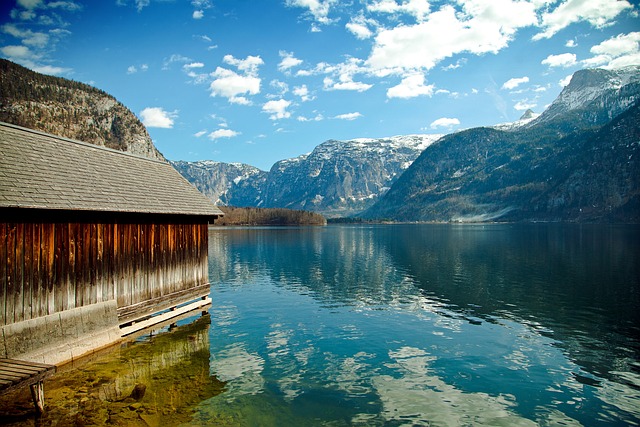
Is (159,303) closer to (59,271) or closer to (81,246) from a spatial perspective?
(81,246)

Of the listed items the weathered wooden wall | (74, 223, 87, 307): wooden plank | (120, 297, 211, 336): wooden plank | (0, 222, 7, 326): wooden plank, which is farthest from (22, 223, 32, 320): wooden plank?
(120, 297, 211, 336): wooden plank

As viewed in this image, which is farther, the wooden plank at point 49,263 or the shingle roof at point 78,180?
the wooden plank at point 49,263

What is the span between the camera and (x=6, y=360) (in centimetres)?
1302

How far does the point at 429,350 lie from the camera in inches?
840

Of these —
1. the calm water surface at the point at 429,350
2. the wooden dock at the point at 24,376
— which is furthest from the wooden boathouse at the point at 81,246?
the calm water surface at the point at 429,350

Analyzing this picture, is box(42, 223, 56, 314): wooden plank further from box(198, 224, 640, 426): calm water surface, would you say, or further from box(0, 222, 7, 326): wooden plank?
box(198, 224, 640, 426): calm water surface

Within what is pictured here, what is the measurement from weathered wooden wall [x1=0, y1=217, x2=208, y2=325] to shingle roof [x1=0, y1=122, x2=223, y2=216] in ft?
3.27

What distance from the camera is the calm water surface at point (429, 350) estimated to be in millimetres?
14320

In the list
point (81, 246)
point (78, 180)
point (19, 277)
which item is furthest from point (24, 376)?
point (78, 180)

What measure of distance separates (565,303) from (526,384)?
19.3 meters

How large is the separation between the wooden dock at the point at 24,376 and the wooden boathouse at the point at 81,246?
163 centimetres

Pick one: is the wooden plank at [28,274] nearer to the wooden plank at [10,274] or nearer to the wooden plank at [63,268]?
the wooden plank at [10,274]

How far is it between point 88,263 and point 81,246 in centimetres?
84

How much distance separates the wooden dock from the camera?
11.2 metres
